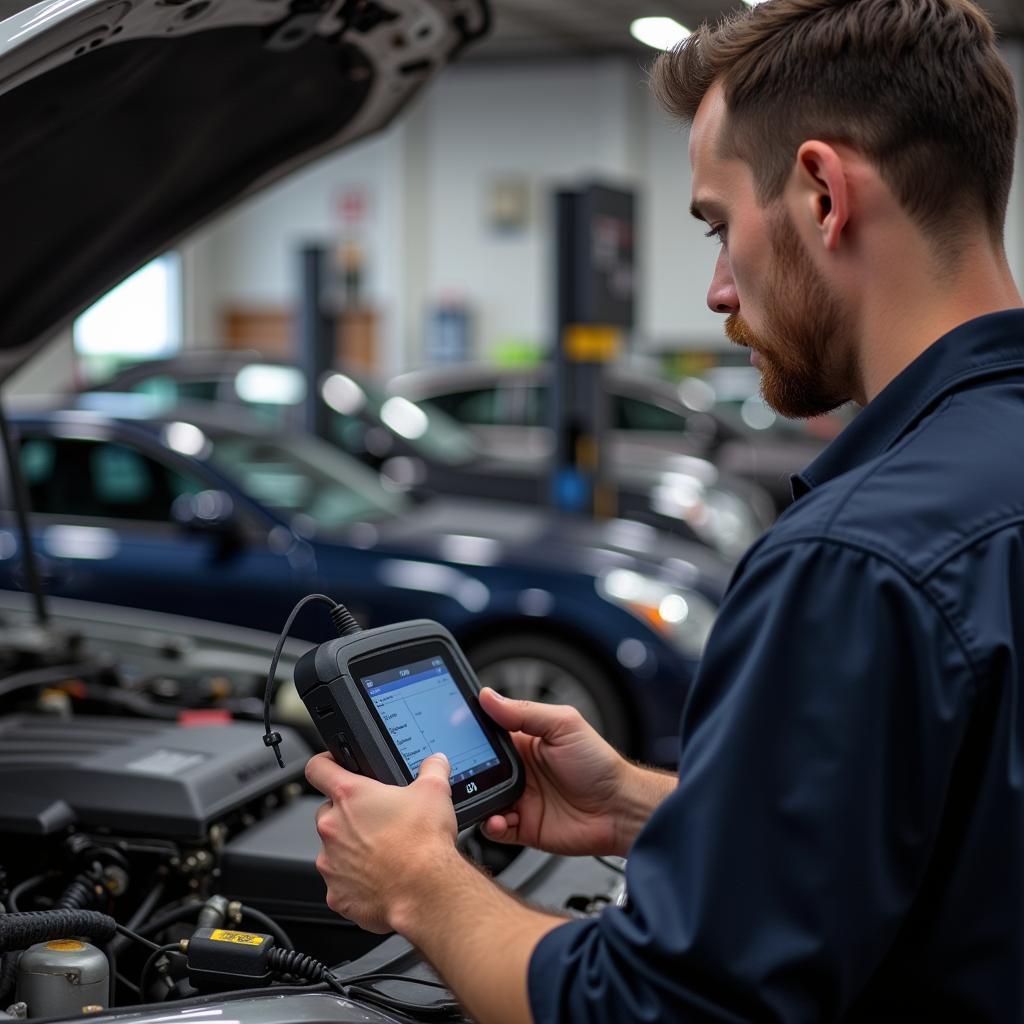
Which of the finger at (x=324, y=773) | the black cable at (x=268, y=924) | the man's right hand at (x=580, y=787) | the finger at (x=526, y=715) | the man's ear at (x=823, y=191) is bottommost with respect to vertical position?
the black cable at (x=268, y=924)

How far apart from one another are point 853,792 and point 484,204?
1946 centimetres

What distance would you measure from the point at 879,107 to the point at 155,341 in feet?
65.3

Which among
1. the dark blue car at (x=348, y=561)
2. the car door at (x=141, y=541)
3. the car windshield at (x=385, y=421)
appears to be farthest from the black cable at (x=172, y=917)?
the car windshield at (x=385, y=421)

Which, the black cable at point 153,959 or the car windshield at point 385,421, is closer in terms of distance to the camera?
the black cable at point 153,959

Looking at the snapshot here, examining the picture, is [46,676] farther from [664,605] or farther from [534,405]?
[534,405]

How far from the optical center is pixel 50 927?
5.64ft

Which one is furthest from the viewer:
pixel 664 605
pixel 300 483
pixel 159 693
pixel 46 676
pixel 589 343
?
pixel 589 343

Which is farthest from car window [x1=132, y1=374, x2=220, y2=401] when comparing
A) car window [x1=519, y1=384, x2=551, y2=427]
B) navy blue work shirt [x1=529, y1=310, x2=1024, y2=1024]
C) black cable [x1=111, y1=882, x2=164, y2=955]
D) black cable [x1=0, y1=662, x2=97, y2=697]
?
navy blue work shirt [x1=529, y1=310, x2=1024, y2=1024]

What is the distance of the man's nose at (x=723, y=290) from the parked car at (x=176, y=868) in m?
0.85

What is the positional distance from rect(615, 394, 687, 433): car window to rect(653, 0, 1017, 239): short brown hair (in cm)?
1031

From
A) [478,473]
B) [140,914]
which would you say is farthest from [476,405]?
[140,914]

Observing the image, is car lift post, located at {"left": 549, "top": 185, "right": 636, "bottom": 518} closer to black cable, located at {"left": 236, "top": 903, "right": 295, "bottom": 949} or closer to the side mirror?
the side mirror

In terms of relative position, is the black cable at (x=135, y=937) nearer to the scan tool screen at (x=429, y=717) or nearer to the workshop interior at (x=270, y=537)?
the workshop interior at (x=270, y=537)

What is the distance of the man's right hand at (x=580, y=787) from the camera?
1.78 meters
